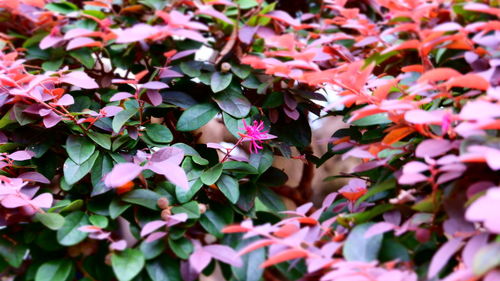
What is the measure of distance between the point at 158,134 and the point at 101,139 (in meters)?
0.11

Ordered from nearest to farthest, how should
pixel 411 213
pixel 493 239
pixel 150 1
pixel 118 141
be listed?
pixel 493 239 < pixel 411 213 < pixel 118 141 < pixel 150 1

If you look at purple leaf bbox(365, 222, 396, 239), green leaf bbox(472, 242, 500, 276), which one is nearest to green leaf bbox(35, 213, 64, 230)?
purple leaf bbox(365, 222, 396, 239)

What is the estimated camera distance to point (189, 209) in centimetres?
75

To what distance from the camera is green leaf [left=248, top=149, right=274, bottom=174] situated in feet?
2.85

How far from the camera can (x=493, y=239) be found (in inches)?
21.4

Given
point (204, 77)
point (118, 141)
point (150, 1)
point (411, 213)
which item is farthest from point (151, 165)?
point (150, 1)

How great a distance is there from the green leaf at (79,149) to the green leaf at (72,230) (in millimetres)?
106

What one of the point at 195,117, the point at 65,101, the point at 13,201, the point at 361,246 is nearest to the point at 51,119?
Answer: the point at 65,101

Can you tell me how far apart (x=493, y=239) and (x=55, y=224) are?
642 millimetres

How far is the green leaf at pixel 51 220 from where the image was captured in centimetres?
71

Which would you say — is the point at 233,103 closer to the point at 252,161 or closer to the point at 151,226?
the point at 252,161

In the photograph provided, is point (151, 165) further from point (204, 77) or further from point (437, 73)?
point (437, 73)

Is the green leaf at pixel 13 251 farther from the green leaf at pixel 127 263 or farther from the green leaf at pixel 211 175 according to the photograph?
the green leaf at pixel 211 175

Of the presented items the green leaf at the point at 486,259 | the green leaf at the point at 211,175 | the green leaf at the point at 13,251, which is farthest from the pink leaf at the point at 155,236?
the green leaf at the point at 486,259
